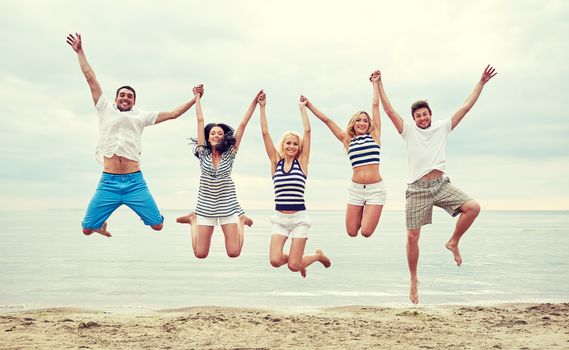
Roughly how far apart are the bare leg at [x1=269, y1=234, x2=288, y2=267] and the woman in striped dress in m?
0.66

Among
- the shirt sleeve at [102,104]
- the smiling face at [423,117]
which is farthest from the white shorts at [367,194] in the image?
the shirt sleeve at [102,104]

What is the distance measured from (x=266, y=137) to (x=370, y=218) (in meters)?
2.47

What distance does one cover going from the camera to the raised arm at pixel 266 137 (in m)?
9.76

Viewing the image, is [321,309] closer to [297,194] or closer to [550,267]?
[297,194]

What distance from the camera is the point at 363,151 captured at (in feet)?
31.7

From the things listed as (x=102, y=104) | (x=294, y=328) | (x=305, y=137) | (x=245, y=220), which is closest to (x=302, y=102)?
(x=305, y=137)

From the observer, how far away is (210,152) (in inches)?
390

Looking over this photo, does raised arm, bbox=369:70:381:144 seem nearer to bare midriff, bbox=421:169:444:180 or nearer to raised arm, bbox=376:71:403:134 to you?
raised arm, bbox=376:71:403:134

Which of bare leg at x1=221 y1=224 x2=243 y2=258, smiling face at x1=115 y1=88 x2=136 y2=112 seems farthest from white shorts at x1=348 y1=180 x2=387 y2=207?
smiling face at x1=115 y1=88 x2=136 y2=112

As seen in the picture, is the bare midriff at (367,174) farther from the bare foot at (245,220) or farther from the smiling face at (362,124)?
the bare foot at (245,220)

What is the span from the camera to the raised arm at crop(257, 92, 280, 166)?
9758mm

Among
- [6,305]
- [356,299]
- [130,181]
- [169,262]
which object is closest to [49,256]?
[169,262]

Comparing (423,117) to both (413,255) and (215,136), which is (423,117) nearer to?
(413,255)

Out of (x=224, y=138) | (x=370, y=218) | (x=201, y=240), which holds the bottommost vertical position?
(x=201, y=240)
